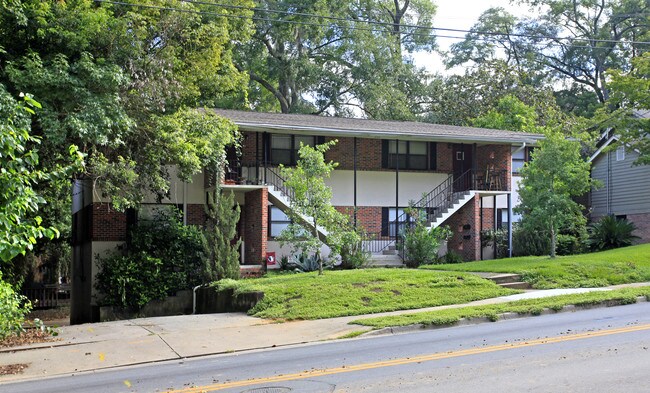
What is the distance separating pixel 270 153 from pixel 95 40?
11.9m

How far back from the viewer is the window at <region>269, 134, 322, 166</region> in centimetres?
2895

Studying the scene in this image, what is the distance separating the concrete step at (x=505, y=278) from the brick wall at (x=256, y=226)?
8630 millimetres

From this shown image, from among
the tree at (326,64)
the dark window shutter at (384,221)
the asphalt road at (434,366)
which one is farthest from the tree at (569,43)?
the asphalt road at (434,366)

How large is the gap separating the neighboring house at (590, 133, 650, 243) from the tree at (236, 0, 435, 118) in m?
12.0

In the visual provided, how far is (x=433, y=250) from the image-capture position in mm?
27312

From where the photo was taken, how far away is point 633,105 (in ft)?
98.5

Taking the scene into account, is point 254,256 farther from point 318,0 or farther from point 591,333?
point 318,0

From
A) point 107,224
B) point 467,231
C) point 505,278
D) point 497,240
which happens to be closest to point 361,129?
point 467,231

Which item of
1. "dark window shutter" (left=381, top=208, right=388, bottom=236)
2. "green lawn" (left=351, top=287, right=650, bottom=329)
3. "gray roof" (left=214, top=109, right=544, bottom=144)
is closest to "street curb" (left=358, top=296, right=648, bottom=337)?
"green lawn" (left=351, top=287, right=650, bottom=329)

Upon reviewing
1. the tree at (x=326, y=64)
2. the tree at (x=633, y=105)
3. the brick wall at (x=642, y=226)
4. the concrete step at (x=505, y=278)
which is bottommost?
the concrete step at (x=505, y=278)

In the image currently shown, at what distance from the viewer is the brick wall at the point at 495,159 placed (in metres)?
31.1

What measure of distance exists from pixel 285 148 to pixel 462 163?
8.38 metres

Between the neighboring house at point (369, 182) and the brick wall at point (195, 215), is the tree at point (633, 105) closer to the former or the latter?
the neighboring house at point (369, 182)

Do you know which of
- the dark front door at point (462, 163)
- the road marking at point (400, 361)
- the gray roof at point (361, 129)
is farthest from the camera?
the dark front door at point (462, 163)
